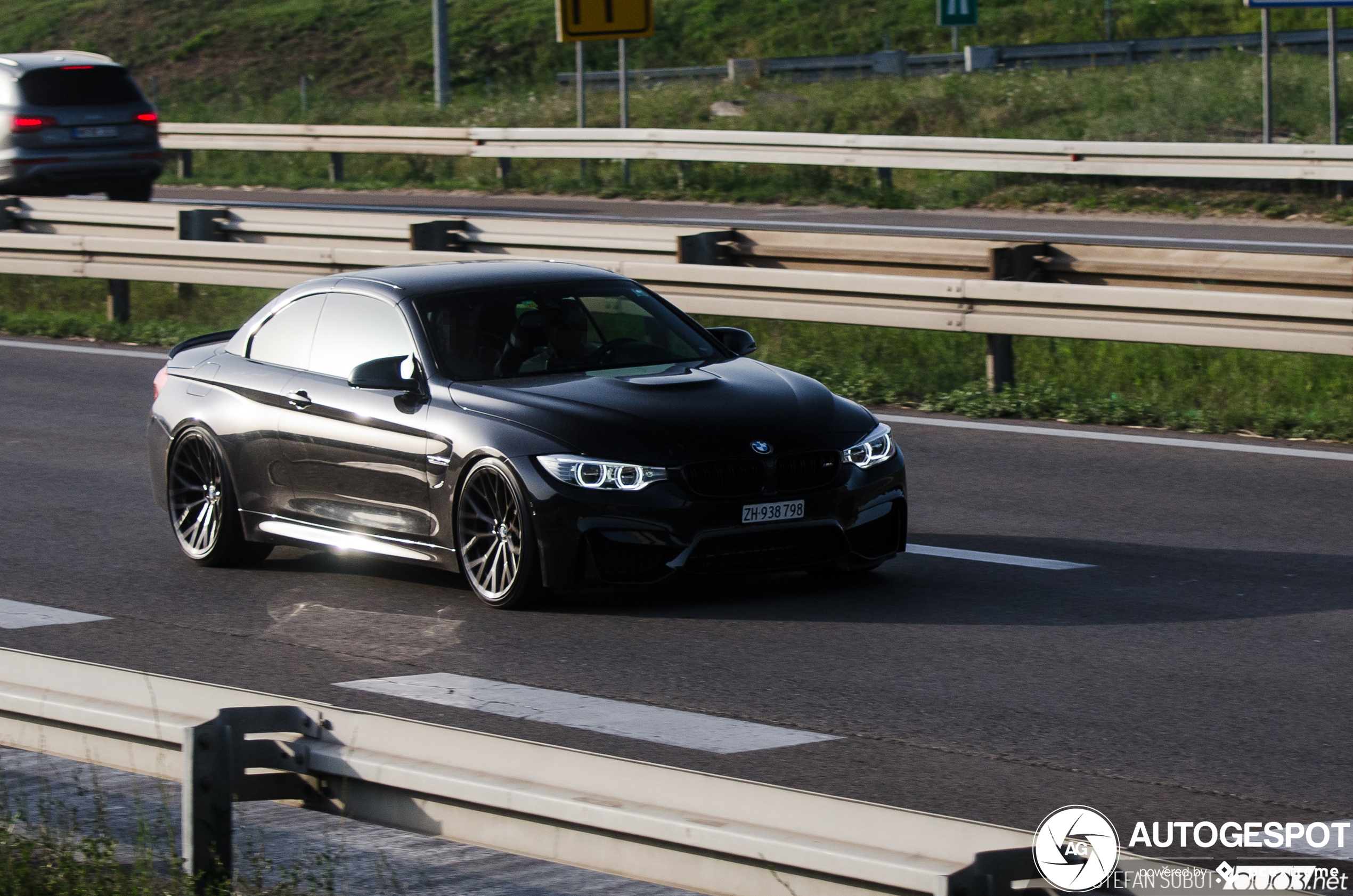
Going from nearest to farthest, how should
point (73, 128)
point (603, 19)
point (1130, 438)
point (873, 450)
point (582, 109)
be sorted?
1. point (873, 450)
2. point (1130, 438)
3. point (73, 128)
4. point (603, 19)
5. point (582, 109)

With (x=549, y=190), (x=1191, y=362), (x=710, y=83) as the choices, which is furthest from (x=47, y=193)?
(x=1191, y=362)

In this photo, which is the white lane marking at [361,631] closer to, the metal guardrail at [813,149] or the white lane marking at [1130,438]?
the white lane marking at [1130,438]

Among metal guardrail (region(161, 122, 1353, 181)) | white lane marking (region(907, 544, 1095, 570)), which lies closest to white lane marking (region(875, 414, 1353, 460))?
white lane marking (region(907, 544, 1095, 570))

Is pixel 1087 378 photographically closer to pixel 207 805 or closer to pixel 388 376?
pixel 388 376

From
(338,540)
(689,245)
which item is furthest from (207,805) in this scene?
(689,245)

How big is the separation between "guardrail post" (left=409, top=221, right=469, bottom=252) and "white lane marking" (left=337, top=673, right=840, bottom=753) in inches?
420

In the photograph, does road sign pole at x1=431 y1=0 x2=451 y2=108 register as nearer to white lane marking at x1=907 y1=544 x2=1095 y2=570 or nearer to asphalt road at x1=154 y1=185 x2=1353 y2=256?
asphalt road at x1=154 y1=185 x2=1353 y2=256

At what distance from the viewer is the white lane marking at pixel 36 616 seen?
27.1 ft

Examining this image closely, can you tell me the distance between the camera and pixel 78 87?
26172mm

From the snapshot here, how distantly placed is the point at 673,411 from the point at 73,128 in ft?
64.2

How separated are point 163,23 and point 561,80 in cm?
2129

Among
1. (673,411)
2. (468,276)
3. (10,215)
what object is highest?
(10,215)

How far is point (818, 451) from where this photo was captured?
27.3ft

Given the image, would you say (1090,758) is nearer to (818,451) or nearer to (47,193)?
(818,451)
